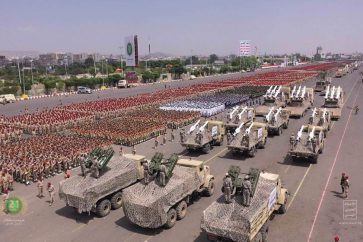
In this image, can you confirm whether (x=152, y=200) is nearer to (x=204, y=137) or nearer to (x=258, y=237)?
(x=258, y=237)

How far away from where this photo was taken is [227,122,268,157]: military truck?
25.6 metres

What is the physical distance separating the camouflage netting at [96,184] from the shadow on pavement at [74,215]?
3.48 ft

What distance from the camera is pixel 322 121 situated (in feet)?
101

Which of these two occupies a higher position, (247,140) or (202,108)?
(247,140)

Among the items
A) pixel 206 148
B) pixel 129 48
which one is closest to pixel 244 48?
pixel 129 48

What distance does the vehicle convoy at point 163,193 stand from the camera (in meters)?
14.8

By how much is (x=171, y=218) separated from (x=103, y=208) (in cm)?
350

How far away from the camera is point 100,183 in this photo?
16.6 metres

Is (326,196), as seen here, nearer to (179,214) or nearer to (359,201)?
(359,201)

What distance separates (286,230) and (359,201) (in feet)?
17.4

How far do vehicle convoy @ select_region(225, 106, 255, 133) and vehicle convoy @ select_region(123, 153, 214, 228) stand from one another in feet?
50.6

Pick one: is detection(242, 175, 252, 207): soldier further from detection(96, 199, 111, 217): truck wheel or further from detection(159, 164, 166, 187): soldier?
detection(96, 199, 111, 217): truck wheel

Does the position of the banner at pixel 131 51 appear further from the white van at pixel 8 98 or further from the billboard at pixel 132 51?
the white van at pixel 8 98

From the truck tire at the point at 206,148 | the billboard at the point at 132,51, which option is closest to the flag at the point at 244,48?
the billboard at the point at 132,51
